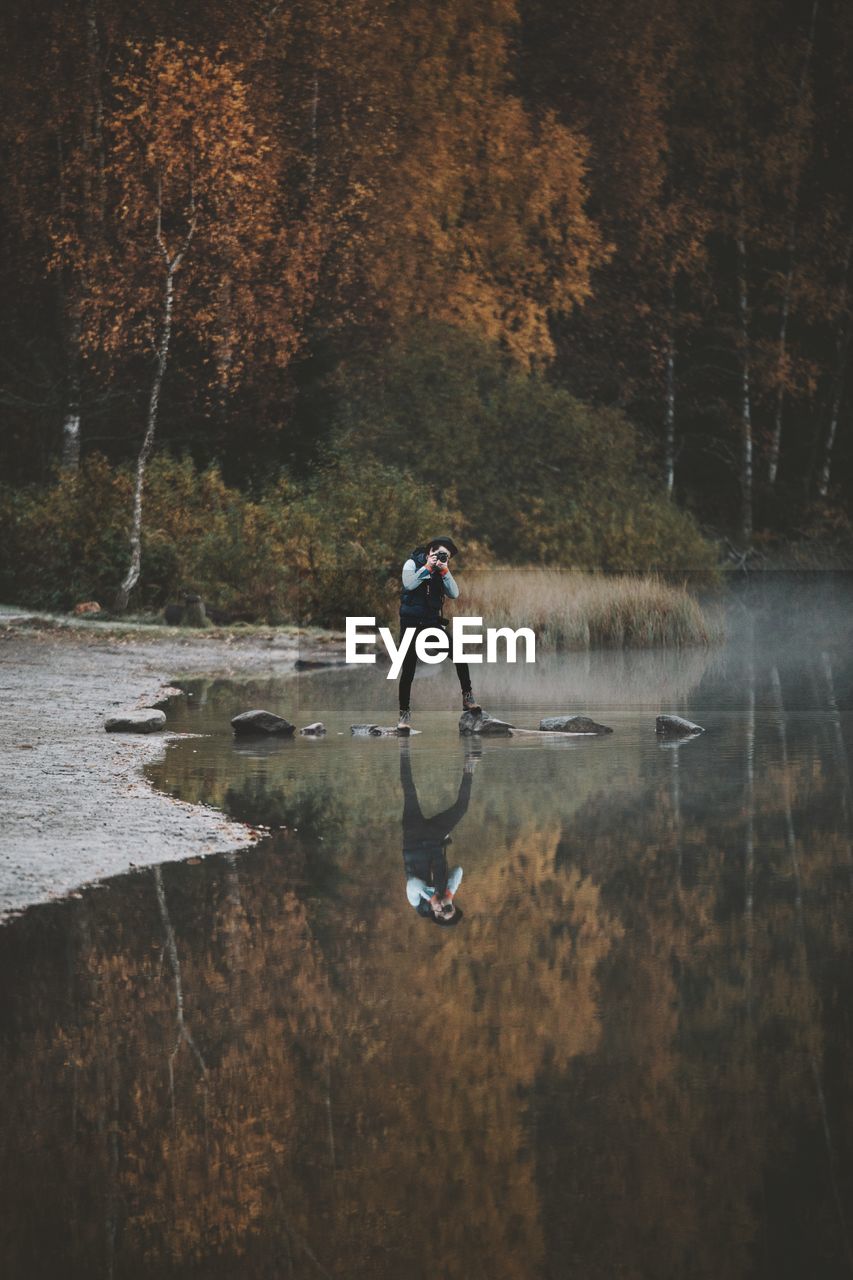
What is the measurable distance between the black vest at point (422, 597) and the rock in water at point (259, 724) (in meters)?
1.36

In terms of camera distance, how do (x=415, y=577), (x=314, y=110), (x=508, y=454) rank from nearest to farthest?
(x=415, y=577) → (x=314, y=110) → (x=508, y=454)

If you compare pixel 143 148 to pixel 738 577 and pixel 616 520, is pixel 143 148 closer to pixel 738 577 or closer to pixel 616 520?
pixel 616 520

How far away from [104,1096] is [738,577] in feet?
135

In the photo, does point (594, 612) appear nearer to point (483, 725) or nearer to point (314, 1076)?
point (483, 725)

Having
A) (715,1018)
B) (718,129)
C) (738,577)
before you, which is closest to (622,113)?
(718,129)

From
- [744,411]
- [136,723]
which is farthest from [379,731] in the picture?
[744,411]

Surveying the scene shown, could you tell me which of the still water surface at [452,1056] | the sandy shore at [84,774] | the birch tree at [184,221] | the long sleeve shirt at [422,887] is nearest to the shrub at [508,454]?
the birch tree at [184,221]

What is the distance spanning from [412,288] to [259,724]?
25245mm

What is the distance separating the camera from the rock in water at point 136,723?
14008 millimetres

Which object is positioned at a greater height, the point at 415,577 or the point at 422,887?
the point at 415,577

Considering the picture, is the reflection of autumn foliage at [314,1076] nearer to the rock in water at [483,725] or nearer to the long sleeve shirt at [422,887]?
the long sleeve shirt at [422,887]

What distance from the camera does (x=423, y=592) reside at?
14812 millimetres

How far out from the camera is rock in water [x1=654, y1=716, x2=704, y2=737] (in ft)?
48.4

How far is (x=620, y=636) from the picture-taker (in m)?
27.1
